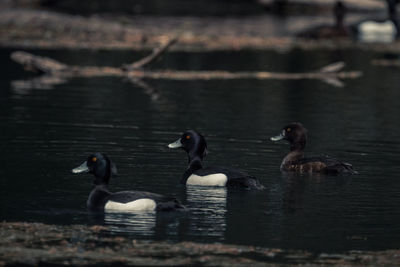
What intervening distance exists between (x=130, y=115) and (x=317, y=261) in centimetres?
1458

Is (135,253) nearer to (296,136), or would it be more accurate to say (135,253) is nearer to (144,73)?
(296,136)

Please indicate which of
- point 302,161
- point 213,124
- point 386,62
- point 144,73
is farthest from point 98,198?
point 386,62

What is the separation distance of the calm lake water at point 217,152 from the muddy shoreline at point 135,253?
0.44 m

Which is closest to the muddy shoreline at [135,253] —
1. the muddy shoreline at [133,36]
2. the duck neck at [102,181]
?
the duck neck at [102,181]

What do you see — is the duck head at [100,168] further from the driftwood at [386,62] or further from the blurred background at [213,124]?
the driftwood at [386,62]

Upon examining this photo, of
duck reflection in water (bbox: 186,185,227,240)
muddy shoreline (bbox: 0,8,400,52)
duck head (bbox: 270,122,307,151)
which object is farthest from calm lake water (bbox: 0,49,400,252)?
muddy shoreline (bbox: 0,8,400,52)

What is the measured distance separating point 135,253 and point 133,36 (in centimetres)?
3667

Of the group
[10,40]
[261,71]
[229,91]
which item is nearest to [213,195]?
[229,91]

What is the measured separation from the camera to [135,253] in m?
12.8

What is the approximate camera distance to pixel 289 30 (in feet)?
179

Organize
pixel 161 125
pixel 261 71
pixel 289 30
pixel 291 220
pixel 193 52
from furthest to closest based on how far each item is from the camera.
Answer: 1. pixel 289 30
2. pixel 193 52
3. pixel 261 71
4. pixel 161 125
5. pixel 291 220

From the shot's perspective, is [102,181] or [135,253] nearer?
[135,253]

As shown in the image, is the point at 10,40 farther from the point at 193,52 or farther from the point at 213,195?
the point at 213,195

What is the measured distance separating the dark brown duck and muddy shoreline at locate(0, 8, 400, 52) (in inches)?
964
